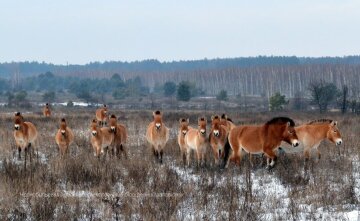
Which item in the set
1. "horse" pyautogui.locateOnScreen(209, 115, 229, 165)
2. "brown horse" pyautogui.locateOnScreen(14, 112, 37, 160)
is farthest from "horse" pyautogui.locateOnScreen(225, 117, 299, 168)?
"brown horse" pyautogui.locateOnScreen(14, 112, 37, 160)

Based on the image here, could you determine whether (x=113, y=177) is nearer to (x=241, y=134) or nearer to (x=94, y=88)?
(x=241, y=134)

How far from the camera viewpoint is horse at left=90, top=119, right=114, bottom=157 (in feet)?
48.5

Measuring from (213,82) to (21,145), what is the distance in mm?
138625

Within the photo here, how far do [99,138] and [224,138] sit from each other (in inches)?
143

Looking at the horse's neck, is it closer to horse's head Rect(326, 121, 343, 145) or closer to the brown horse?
the brown horse

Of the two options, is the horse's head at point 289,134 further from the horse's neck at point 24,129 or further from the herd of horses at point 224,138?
the horse's neck at point 24,129

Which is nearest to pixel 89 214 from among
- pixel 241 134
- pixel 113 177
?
pixel 113 177

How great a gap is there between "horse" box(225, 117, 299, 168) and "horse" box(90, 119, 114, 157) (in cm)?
392

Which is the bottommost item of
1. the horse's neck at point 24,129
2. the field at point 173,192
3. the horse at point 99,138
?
the field at point 173,192

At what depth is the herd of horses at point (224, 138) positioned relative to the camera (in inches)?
504

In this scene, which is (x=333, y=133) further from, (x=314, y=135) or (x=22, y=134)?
(x=22, y=134)

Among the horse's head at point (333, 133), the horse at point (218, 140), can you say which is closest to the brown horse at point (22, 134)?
the horse at point (218, 140)

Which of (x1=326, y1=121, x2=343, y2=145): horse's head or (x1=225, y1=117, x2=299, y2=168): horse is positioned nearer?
(x1=225, y1=117, x2=299, y2=168): horse

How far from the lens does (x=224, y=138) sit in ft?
46.4
